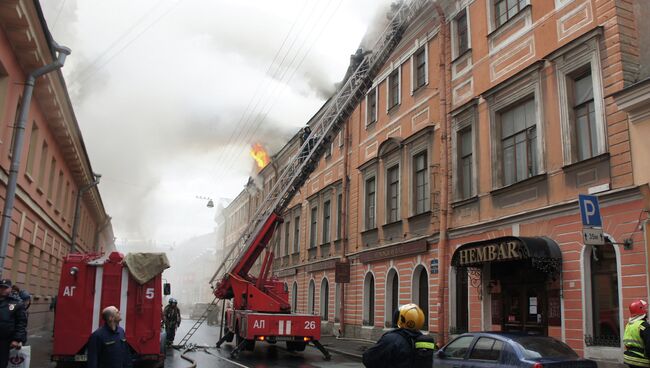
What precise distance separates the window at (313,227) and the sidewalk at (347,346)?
22.2 feet

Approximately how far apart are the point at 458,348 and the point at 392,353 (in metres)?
4.65

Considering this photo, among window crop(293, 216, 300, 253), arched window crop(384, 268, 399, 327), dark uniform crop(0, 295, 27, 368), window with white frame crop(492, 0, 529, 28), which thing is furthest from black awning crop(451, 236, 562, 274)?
window crop(293, 216, 300, 253)

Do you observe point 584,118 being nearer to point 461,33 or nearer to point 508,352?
point 461,33

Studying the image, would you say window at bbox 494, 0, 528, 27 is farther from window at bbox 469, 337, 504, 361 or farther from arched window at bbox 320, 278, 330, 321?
arched window at bbox 320, 278, 330, 321

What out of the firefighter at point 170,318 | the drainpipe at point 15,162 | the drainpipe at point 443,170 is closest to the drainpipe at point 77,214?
the firefighter at point 170,318

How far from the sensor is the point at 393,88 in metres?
21.8

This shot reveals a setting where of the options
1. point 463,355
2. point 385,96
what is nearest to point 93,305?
point 463,355

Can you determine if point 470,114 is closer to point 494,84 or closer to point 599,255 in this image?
point 494,84

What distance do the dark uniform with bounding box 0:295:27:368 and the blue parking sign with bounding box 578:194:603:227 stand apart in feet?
29.8

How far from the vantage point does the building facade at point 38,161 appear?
1211 centimetres

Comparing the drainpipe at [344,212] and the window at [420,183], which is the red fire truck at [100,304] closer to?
the window at [420,183]

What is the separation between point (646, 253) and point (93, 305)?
33.0ft

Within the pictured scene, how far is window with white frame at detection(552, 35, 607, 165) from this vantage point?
38.1ft

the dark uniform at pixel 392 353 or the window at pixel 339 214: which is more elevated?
the window at pixel 339 214
